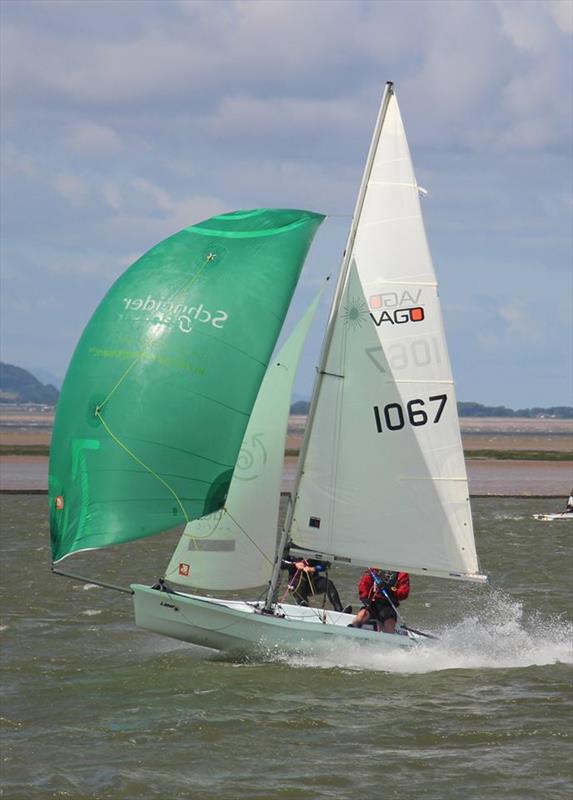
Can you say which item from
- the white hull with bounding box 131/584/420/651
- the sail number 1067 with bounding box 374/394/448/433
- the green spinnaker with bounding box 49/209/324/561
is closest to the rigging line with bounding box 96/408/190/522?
the green spinnaker with bounding box 49/209/324/561

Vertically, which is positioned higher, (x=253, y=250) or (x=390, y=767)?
(x=253, y=250)

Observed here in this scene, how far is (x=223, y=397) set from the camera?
62.7 ft

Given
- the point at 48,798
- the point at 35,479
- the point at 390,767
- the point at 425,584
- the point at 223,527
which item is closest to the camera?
the point at 48,798

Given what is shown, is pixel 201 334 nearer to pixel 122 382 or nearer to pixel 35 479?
pixel 122 382

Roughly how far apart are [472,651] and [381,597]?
1.86 m

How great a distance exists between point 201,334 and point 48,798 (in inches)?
277

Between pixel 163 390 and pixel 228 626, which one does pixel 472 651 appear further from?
pixel 163 390

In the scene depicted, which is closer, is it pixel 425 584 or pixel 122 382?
pixel 122 382

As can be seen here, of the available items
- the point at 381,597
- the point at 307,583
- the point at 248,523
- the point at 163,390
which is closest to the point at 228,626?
the point at 248,523

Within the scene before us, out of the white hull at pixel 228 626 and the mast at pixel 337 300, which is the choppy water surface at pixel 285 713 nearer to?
the white hull at pixel 228 626

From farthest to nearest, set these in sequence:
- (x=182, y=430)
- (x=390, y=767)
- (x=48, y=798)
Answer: (x=182, y=430) → (x=390, y=767) → (x=48, y=798)

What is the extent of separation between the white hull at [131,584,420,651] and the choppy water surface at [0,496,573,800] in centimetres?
28

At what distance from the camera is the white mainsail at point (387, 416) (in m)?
20.0

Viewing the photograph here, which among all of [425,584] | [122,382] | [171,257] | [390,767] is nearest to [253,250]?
[171,257]
